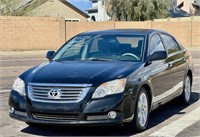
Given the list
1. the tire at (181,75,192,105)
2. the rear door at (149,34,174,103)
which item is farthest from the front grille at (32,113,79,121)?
the tire at (181,75,192,105)

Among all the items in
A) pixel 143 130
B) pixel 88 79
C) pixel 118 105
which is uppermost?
pixel 88 79

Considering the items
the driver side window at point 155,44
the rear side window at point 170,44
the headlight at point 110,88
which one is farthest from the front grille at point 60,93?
the rear side window at point 170,44

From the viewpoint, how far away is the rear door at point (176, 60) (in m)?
7.83

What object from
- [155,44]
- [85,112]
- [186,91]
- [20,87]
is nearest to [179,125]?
[155,44]

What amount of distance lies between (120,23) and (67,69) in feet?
91.2

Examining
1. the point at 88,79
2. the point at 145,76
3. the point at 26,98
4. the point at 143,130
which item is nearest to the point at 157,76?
the point at 145,76

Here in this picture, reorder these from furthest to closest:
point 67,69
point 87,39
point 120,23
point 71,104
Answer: point 120,23 → point 87,39 → point 67,69 → point 71,104

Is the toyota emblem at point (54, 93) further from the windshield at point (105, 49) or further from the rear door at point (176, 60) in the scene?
the rear door at point (176, 60)

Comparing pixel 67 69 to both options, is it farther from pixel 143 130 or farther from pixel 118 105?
pixel 143 130

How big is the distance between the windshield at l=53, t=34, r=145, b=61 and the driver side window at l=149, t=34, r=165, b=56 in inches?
7.1

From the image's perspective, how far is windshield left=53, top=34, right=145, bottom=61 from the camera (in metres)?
6.93

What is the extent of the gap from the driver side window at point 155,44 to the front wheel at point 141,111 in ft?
2.95

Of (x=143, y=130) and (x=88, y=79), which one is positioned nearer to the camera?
(x=88, y=79)

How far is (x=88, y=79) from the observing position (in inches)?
229
